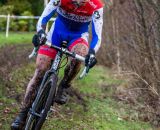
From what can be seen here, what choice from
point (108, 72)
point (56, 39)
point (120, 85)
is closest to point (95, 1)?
point (56, 39)

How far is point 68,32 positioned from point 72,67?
18.3 inches

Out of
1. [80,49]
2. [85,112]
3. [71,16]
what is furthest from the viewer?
[85,112]

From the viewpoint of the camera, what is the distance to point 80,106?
33.6 ft

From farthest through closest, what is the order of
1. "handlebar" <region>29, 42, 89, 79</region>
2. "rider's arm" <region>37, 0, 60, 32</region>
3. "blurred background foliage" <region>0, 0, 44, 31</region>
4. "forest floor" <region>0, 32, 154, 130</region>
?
"blurred background foliage" <region>0, 0, 44, 31</region>, "forest floor" <region>0, 32, 154, 130</region>, "rider's arm" <region>37, 0, 60, 32</region>, "handlebar" <region>29, 42, 89, 79</region>

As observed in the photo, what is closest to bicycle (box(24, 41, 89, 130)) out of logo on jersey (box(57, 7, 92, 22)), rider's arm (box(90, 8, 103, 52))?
rider's arm (box(90, 8, 103, 52))

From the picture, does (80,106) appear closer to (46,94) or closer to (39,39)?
(46,94)

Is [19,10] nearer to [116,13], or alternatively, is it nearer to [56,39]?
[116,13]

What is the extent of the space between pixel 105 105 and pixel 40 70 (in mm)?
4068

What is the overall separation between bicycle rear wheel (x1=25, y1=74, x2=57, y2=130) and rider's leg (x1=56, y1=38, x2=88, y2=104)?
0.64 m

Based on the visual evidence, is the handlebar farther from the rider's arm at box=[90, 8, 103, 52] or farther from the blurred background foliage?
the blurred background foliage

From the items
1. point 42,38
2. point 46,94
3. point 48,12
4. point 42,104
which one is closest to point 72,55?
point 42,38

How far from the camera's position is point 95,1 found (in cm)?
727

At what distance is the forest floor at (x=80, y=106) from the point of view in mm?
8734

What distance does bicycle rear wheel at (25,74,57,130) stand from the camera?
6.45 m
